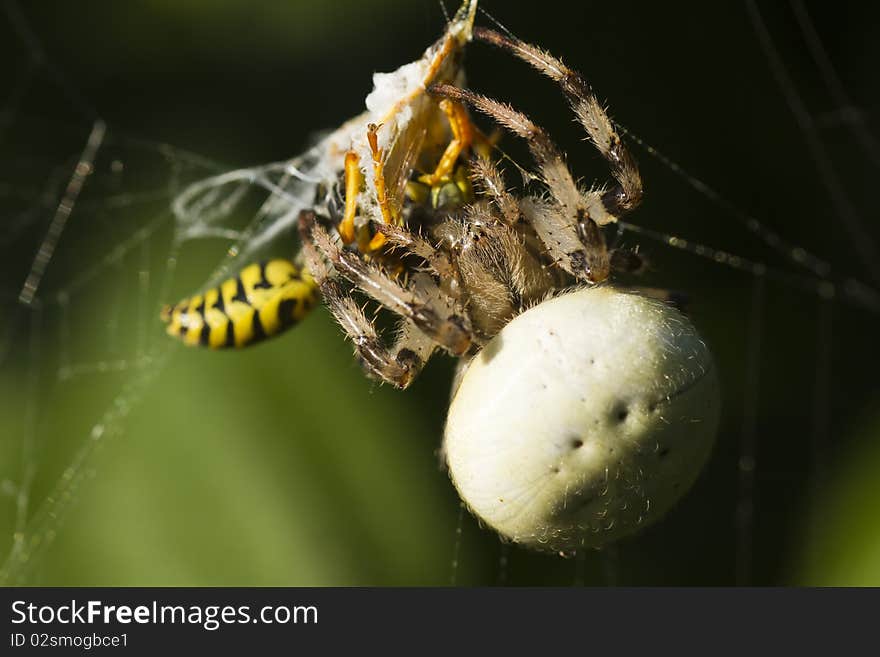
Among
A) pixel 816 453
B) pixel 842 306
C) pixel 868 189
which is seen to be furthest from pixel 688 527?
pixel 868 189

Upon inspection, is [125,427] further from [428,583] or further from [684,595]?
[684,595]

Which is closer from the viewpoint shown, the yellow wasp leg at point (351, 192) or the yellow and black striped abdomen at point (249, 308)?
the yellow wasp leg at point (351, 192)

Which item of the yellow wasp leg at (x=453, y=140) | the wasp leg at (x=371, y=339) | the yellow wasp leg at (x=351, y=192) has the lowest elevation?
the wasp leg at (x=371, y=339)

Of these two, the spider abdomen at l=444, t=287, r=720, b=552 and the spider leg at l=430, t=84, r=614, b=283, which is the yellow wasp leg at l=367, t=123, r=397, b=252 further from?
the spider abdomen at l=444, t=287, r=720, b=552

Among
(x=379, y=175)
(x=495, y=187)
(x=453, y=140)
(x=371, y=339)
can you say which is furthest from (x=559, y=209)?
(x=371, y=339)

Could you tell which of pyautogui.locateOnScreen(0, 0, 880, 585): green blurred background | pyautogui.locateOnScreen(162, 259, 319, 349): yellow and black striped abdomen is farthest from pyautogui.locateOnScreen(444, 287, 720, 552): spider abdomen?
pyautogui.locateOnScreen(0, 0, 880, 585): green blurred background

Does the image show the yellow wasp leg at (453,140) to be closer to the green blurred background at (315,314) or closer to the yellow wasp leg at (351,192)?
the yellow wasp leg at (351,192)

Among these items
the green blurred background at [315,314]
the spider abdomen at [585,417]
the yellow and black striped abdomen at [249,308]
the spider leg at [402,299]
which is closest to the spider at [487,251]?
the spider leg at [402,299]
